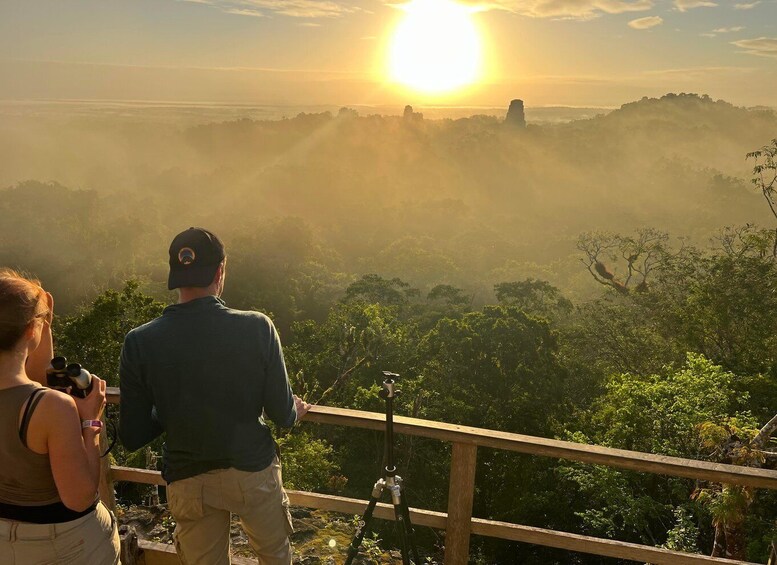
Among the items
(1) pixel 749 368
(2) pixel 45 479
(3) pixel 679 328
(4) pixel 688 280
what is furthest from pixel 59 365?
(4) pixel 688 280

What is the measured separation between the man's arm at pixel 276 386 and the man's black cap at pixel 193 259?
0.91 ft

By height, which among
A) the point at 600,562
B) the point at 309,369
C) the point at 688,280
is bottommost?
the point at 600,562

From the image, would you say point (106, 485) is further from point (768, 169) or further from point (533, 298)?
point (768, 169)

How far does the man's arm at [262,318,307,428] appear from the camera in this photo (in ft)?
7.04

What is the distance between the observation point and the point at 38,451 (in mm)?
1696

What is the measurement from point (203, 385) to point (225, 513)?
62 cm

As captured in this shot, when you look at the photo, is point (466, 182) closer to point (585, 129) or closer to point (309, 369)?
point (585, 129)

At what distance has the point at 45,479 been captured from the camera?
176cm

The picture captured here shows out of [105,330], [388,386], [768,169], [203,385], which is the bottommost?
[105,330]

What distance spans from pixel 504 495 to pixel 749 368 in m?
11.1

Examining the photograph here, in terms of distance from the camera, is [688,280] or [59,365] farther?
[688,280]

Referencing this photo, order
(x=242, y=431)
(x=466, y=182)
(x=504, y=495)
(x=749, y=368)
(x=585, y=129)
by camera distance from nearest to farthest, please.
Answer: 1. (x=242, y=431)
2. (x=504, y=495)
3. (x=749, y=368)
4. (x=466, y=182)
5. (x=585, y=129)

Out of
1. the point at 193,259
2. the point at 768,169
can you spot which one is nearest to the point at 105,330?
the point at 193,259

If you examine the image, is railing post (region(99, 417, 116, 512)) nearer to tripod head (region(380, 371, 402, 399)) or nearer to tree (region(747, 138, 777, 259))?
tripod head (region(380, 371, 402, 399))
